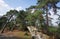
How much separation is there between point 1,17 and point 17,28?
7.04 m

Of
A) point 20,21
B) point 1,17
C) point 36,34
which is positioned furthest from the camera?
point 1,17

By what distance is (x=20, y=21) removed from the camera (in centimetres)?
5597

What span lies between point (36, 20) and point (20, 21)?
15.3 meters

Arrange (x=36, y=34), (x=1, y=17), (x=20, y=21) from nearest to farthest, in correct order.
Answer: (x=36, y=34), (x=20, y=21), (x=1, y=17)

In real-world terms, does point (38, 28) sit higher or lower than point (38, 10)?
lower

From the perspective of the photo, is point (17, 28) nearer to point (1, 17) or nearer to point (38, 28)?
point (1, 17)

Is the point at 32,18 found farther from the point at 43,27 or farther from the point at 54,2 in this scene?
the point at 54,2

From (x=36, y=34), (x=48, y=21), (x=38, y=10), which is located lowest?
(x=36, y=34)

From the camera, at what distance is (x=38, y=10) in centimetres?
3878

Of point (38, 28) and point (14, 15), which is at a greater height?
point (14, 15)

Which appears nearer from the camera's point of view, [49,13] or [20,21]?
[49,13]

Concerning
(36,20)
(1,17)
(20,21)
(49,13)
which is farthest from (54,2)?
(1,17)

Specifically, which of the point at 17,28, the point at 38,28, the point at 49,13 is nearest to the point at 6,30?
the point at 17,28

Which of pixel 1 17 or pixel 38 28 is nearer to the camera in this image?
pixel 38 28
